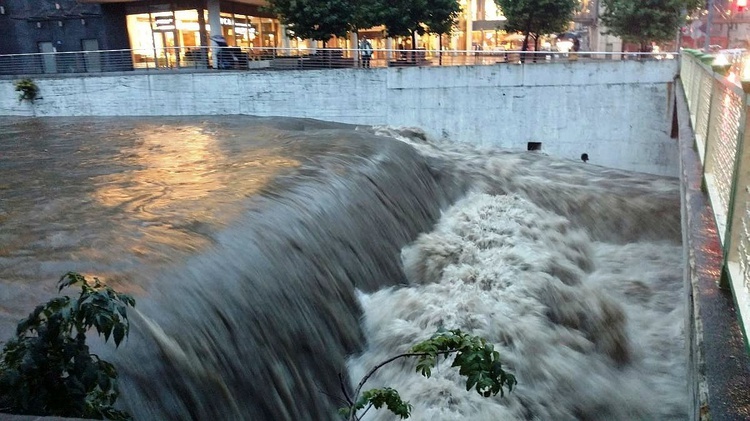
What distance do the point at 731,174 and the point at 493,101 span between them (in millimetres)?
15058

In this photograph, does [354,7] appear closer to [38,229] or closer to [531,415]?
[38,229]

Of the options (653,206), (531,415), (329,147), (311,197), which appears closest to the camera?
(531,415)

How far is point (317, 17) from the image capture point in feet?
76.7

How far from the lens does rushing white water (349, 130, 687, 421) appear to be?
253 inches

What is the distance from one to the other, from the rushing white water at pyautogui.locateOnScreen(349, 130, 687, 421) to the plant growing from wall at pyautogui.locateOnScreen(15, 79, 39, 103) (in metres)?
17.6

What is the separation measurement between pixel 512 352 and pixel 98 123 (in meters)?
16.6

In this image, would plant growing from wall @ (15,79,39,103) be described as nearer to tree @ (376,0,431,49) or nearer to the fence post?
tree @ (376,0,431,49)

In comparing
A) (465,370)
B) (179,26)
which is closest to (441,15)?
(179,26)

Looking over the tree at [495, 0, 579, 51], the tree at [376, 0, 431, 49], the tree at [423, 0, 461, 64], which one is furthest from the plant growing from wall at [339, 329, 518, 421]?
the tree at [495, 0, 579, 51]

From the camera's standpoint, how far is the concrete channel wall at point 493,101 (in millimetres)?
18922

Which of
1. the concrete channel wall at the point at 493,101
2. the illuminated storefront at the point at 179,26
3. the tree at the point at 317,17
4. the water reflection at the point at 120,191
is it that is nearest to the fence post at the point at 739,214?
the water reflection at the point at 120,191

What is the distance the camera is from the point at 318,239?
25.6 feet

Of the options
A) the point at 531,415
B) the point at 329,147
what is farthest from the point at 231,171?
the point at 531,415

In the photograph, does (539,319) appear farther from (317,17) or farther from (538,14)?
(538,14)
